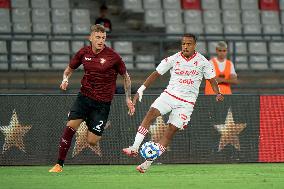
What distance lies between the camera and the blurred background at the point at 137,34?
20984 mm

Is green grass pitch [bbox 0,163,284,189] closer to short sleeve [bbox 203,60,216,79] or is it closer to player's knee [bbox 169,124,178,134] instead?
player's knee [bbox 169,124,178,134]

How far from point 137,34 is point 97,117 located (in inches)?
335

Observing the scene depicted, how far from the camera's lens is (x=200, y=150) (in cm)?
1628

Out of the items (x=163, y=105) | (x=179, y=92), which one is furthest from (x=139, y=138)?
(x=179, y=92)

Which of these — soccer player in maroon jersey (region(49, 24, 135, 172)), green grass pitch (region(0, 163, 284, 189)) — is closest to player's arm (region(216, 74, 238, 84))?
green grass pitch (region(0, 163, 284, 189))

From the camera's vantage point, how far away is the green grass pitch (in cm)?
1073

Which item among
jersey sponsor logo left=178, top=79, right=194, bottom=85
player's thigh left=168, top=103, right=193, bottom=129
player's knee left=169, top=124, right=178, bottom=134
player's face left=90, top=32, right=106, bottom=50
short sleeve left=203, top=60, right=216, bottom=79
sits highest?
player's face left=90, top=32, right=106, bottom=50

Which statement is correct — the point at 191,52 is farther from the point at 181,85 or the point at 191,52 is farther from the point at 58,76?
the point at 58,76

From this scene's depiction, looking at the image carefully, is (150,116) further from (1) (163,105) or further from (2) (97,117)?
(2) (97,117)

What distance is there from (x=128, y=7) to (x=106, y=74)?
1225 centimetres

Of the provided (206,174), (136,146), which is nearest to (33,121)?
(136,146)

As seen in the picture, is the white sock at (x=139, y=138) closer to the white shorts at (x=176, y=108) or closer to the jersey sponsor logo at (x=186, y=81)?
the white shorts at (x=176, y=108)

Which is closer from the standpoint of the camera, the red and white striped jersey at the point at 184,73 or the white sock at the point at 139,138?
the white sock at the point at 139,138

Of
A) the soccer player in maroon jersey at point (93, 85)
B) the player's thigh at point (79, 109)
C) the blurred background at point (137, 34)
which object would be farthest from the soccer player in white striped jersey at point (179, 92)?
the blurred background at point (137, 34)
